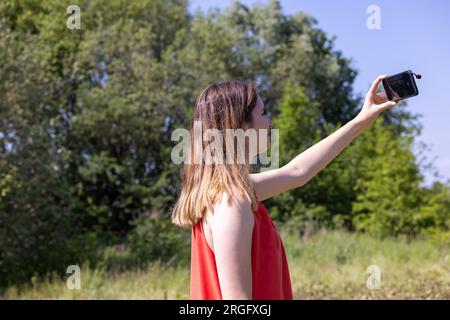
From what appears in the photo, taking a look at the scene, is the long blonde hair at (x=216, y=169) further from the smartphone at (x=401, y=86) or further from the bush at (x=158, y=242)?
the bush at (x=158, y=242)

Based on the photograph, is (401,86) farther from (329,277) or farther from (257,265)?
(329,277)

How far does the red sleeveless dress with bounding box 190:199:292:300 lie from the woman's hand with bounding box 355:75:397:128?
0.50 metres

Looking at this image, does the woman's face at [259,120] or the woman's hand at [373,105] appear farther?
the woman's hand at [373,105]

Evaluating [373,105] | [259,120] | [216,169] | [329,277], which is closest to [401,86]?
[373,105]

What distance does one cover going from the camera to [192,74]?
59.7 feet

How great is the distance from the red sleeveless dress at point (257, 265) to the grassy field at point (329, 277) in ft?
21.7

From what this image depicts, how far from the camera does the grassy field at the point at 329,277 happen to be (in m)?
9.01

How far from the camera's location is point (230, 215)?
166cm

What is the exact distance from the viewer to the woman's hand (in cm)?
206

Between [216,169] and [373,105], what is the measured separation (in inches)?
25.1

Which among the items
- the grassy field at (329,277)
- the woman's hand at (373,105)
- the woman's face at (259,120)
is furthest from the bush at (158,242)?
the woman's face at (259,120)
